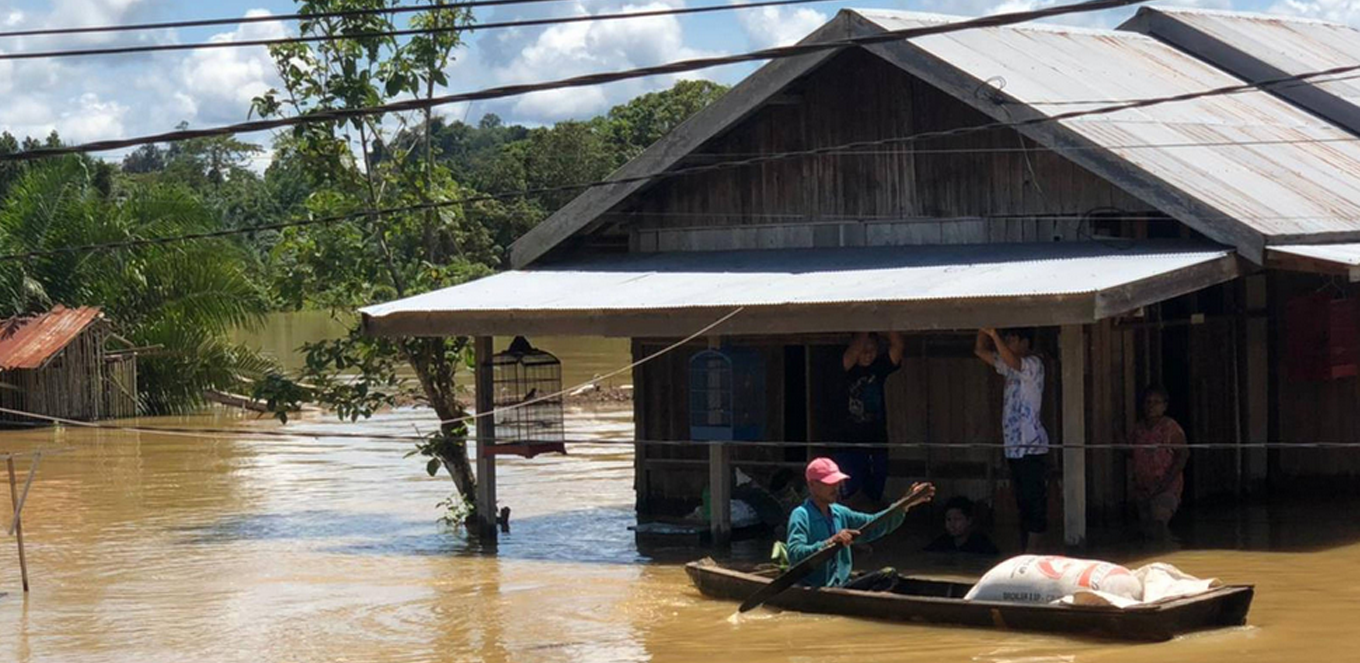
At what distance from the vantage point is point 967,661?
11477 mm

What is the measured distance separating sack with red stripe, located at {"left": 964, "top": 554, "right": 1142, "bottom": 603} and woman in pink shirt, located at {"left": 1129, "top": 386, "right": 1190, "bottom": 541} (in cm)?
387

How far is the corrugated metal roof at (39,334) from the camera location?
33.2 meters

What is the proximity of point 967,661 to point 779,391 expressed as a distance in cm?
665

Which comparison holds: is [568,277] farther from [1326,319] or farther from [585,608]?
[1326,319]

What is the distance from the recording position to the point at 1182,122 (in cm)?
1767

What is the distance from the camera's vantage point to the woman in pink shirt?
1577 cm

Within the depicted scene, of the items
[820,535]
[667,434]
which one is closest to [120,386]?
[667,434]

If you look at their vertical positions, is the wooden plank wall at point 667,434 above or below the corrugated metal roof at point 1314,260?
below

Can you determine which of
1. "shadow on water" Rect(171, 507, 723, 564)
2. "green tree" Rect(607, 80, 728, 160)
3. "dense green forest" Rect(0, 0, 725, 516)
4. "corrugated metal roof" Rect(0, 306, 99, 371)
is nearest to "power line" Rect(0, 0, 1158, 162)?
"dense green forest" Rect(0, 0, 725, 516)

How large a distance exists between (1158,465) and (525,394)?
5.95 metres

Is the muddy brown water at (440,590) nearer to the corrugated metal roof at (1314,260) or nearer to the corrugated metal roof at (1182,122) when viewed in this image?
the corrugated metal roof at (1314,260)

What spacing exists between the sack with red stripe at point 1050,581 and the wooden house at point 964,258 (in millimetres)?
2249

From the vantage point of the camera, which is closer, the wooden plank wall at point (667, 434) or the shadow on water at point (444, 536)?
the shadow on water at point (444, 536)

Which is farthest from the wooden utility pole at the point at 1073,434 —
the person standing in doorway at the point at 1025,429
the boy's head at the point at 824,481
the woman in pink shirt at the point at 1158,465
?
the boy's head at the point at 824,481
